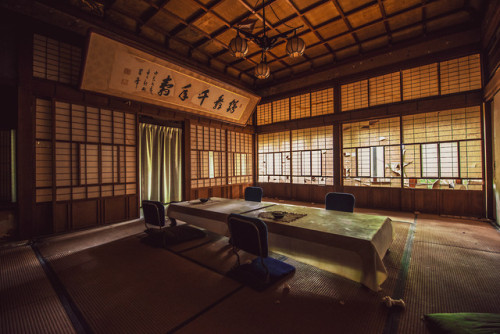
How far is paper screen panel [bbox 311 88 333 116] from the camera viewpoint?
709cm

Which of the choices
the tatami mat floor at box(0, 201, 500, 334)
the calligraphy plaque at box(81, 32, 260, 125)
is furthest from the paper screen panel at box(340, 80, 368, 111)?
the tatami mat floor at box(0, 201, 500, 334)

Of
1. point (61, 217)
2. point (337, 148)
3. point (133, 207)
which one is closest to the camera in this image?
point (61, 217)

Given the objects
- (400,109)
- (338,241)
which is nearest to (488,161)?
(400,109)

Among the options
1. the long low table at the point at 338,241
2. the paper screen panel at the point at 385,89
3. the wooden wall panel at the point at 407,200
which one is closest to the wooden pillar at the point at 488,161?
the wooden wall panel at the point at 407,200

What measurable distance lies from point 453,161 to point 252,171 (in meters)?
6.34

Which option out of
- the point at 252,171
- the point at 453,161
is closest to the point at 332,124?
the point at 453,161

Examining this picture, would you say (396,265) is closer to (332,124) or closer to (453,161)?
(453,161)

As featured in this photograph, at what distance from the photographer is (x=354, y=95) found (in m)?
6.61

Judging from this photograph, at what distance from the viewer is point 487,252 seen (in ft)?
10.1

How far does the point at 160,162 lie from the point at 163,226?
11.6ft

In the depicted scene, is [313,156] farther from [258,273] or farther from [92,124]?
[92,124]

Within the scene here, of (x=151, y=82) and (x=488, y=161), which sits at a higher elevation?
(x=151, y=82)

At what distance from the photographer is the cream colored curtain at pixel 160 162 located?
636 cm

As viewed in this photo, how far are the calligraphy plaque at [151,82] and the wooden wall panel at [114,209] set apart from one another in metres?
2.46
